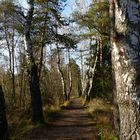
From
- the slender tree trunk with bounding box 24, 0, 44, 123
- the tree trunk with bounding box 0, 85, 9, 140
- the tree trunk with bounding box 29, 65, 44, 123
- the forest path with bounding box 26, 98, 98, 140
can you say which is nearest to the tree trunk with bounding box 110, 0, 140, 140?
the tree trunk with bounding box 0, 85, 9, 140

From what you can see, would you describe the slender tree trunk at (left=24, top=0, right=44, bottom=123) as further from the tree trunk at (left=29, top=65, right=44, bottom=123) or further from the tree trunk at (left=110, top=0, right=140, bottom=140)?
the tree trunk at (left=110, top=0, right=140, bottom=140)

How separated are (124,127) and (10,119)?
52.6 ft

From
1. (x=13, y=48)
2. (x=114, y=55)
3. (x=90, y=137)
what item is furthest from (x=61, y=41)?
(x=13, y=48)

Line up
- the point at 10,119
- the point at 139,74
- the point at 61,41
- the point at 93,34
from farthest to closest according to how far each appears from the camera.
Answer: the point at 93,34 < the point at 61,41 < the point at 10,119 < the point at 139,74

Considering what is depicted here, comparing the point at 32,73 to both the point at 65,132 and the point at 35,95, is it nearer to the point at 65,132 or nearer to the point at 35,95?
the point at 35,95

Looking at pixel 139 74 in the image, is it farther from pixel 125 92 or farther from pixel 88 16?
pixel 88 16

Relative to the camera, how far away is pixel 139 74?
5.62 metres

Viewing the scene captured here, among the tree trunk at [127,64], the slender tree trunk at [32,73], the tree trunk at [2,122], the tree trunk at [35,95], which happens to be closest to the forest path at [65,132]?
the tree trunk at [35,95]

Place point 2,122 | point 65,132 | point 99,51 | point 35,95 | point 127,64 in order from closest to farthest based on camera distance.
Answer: point 127,64 < point 2,122 < point 65,132 < point 35,95 < point 99,51

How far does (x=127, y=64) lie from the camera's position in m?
5.68

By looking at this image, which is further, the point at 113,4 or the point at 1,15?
the point at 1,15

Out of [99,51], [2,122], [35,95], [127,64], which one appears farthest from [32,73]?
[99,51]

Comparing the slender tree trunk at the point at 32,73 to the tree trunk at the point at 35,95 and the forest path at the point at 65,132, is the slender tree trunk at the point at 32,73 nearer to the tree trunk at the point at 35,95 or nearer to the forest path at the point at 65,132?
the tree trunk at the point at 35,95

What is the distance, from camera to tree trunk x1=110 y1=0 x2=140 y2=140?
559cm
